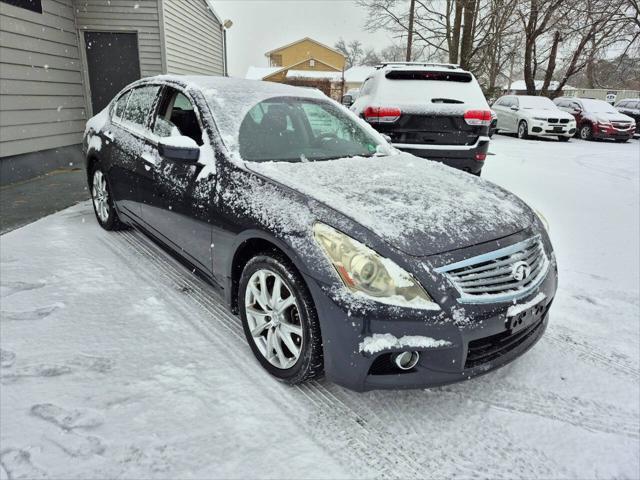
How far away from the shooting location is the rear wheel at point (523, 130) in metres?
15.6

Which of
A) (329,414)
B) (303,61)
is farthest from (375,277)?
(303,61)

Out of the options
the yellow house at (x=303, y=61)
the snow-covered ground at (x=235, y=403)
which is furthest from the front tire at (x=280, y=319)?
the yellow house at (x=303, y=61)

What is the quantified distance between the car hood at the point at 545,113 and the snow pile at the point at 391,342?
15.8m

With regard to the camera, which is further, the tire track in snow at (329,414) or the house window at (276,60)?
the house window at (276,60)

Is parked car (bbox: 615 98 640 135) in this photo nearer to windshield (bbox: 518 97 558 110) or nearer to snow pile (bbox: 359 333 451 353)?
windshield (bbox: 518 97 558 110)

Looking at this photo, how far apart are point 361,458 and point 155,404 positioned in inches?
40.6

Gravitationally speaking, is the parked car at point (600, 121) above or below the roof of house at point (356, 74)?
below

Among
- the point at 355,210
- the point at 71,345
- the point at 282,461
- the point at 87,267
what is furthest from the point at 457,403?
the point at 87,267

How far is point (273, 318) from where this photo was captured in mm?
2318

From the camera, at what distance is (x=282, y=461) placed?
1.90 m

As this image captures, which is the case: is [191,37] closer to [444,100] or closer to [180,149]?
[444,100]

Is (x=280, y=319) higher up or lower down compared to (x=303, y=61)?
lower down

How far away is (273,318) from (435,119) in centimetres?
469

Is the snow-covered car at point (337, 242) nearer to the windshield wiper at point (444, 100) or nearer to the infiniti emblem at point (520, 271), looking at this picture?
the infiniti emblem at point (520, 271)
